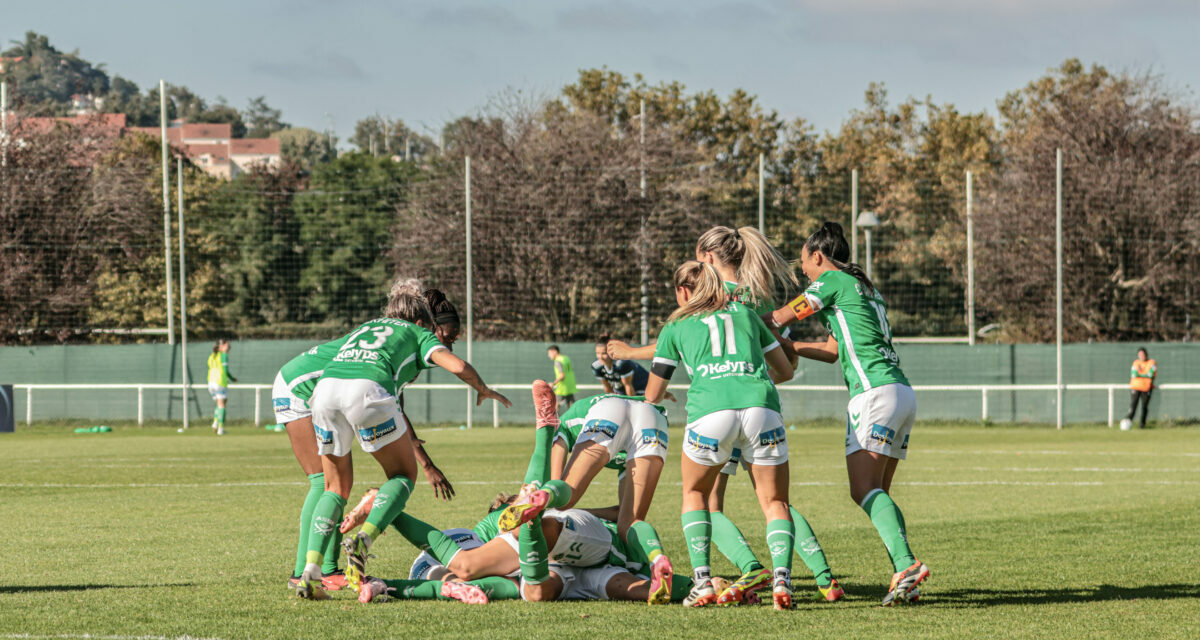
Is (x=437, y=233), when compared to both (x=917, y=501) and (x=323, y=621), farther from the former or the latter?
(x=323, y=621)

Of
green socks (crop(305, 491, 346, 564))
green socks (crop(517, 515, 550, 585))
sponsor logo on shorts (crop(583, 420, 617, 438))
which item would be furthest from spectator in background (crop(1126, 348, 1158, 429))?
green socks (crop(305, 491, 346, 564))

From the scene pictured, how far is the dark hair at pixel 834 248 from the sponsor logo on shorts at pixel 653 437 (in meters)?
1.36

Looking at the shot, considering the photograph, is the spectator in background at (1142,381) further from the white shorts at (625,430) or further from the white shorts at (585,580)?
the white shorts at (585,580)

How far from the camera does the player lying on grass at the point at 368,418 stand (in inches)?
279

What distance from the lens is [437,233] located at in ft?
107

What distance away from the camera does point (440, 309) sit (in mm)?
7938

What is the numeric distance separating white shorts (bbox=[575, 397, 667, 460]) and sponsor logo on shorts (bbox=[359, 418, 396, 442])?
105 cm

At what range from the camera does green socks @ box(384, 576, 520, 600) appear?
23.5 ft

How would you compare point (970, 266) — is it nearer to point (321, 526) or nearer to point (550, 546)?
point (550, 546)

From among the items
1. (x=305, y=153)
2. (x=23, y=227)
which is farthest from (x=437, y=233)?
(x=305, y=153)

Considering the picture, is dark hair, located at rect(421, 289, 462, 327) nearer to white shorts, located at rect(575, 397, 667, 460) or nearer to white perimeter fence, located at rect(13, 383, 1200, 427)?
white shorts, located at rect(575, 397, 667, 460)

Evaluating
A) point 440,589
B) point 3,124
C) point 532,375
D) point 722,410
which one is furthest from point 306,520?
point 3,124

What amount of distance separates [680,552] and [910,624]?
3.20 metres

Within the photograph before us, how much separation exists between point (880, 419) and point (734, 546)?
Result: 42.3 inches
